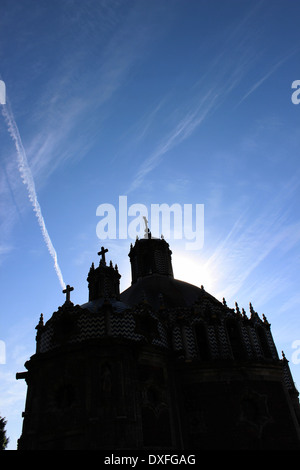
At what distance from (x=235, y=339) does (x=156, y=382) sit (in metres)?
7.31

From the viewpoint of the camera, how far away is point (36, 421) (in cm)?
1919

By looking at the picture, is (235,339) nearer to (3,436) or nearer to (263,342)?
(263,342)

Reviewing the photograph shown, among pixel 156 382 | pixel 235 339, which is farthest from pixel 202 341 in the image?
pixel 156 382

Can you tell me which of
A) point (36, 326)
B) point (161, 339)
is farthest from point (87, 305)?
point (161, 339)

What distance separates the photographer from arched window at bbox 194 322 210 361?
24.7 meters

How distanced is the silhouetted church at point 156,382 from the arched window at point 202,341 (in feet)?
0.21

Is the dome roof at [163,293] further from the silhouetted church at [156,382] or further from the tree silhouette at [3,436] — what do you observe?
the tree silhouette at [3,436]

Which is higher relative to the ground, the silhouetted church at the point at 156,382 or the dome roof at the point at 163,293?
the dome roof at the point at 163,293

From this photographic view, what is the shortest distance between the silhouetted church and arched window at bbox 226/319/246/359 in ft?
0.21

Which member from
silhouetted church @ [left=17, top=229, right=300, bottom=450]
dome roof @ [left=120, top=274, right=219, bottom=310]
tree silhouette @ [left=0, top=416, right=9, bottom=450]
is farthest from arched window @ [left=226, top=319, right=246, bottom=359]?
tree silhouette @ [left=0, top=416, right=9, bottom=450]

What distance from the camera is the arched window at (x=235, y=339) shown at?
24969 millimetres

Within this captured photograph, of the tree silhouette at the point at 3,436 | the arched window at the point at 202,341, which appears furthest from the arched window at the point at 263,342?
the tree silhouette at the point at 3,436

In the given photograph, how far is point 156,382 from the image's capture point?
68.5 feet

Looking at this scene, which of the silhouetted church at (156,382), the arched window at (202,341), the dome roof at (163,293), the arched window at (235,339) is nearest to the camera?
the silhouetted church at (156,382)
